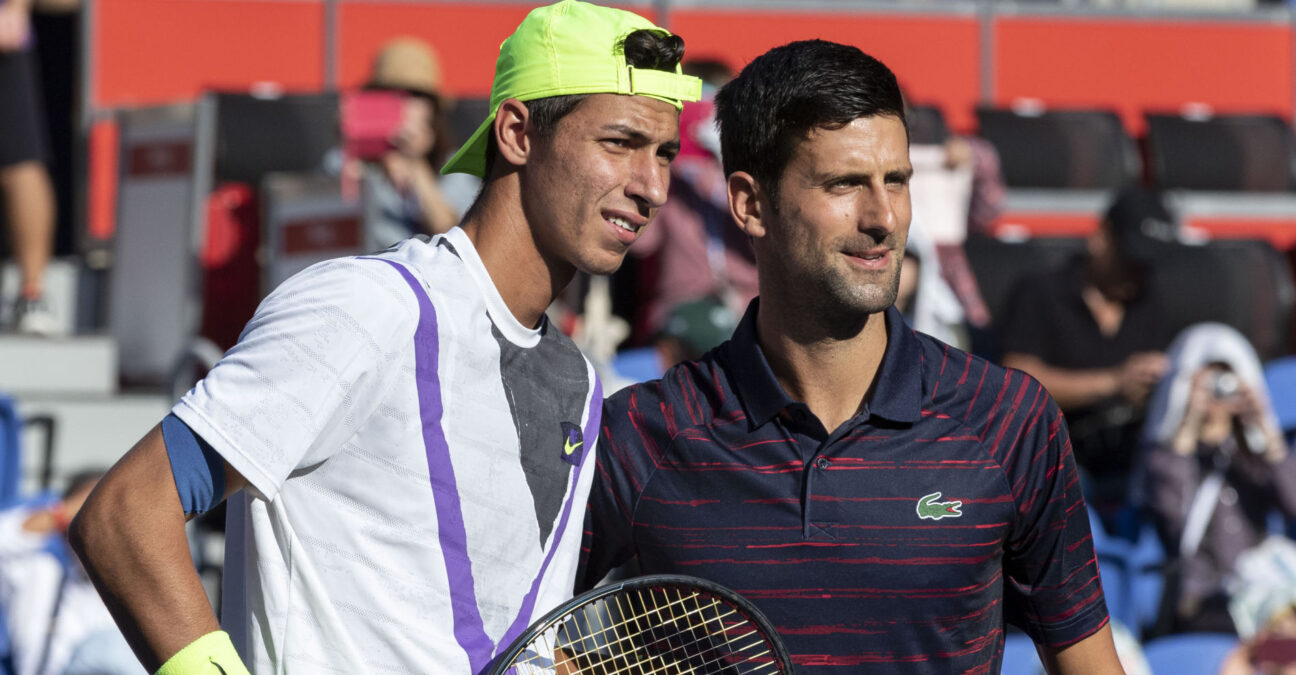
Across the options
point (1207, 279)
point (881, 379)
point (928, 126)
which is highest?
point (928, 126)

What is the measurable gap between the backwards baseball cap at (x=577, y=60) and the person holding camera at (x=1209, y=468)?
393 cm

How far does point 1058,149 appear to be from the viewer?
8.48 meters

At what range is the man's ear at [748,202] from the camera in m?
2.54

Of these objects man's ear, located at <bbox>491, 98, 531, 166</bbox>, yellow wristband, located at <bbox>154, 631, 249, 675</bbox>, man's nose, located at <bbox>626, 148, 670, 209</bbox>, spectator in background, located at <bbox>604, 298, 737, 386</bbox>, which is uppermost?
man's ear, located at <bbox>491, 98, 531, 166</bbox>

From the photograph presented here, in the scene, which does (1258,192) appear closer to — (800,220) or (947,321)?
(947,321)

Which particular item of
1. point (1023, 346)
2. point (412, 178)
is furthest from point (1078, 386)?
point (412, 178)

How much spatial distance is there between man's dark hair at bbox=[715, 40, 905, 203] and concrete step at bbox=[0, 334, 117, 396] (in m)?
4.23

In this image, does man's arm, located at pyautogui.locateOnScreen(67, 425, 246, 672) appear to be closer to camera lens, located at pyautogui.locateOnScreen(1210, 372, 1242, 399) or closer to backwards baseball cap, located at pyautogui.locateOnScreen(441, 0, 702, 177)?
backwards baseball cap, located at pyautogui.locateOnScreen(441, 0, 702, 177)

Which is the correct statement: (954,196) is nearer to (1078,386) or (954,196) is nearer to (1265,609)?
(1078,386)

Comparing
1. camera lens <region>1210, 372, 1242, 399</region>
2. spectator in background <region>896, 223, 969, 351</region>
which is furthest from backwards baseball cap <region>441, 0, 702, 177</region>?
camera lens <region>1210, 372, 1242, 399</region>

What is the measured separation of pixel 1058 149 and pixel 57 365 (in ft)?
17.6

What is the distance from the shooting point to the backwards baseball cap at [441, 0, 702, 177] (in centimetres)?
233

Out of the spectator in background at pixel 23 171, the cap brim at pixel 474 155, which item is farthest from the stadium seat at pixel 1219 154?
the cap brim at pixel 474 155

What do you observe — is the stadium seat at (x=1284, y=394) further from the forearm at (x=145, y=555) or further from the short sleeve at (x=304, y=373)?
the forearm at (x=145, y=555)
